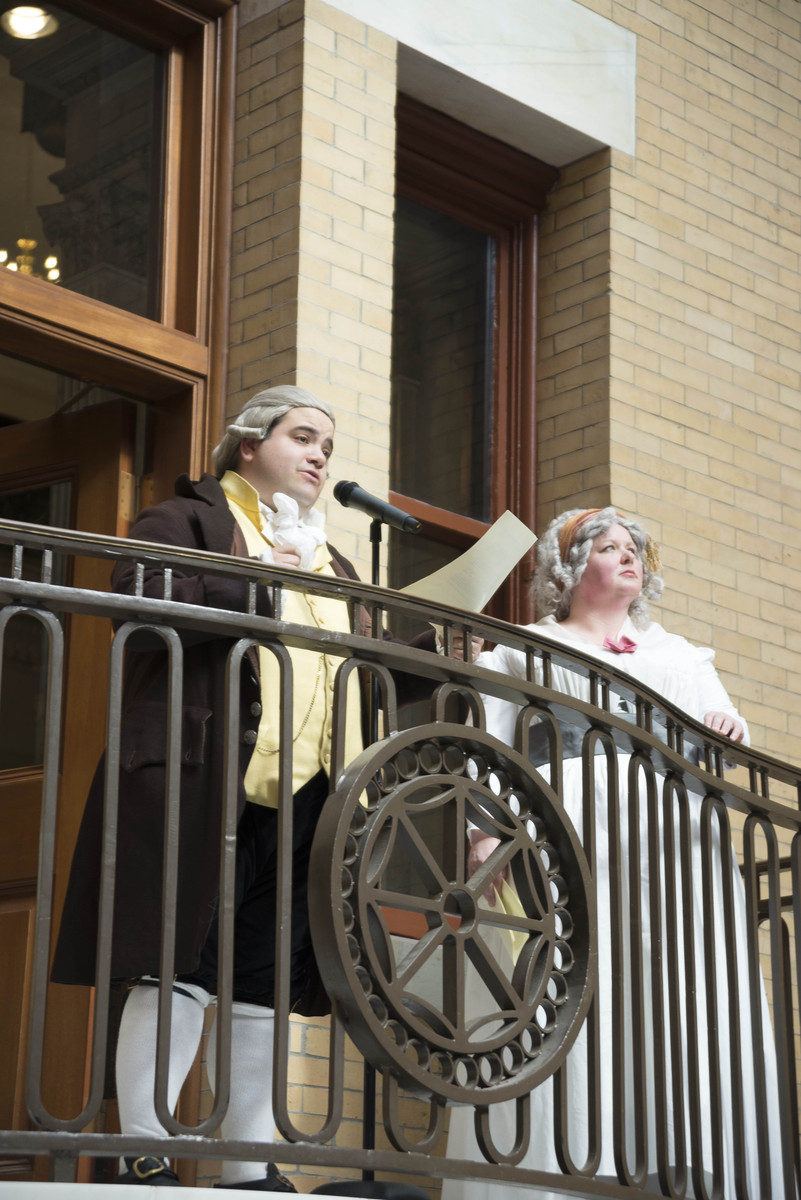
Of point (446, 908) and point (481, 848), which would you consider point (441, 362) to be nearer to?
point (481, 848)

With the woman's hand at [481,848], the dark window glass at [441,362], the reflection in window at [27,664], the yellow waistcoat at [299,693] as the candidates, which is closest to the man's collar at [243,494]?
the yellow waistcoat at [299,693]


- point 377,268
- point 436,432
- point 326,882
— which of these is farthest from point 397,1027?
point 436,432

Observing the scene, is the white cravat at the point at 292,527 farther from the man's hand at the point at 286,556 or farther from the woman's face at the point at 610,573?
the woman's face at the point at 610,573

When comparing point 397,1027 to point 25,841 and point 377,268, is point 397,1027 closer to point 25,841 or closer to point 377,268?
point 25,841

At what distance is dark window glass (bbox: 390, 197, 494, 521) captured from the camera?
277 inches

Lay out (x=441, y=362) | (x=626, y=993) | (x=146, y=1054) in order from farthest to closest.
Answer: (x=441, y=362)
(x=626, y=993)
(x=146, y=1054)

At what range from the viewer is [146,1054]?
3.56 metres

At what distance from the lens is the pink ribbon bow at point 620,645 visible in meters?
5.32

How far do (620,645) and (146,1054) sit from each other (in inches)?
88.7

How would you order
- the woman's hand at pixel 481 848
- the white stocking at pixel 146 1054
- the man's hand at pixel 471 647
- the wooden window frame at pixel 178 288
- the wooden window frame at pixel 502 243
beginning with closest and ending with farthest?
the white stocking at pixel 146 1054 → the man's hand at pixel 471 647 → the woman's hand at pixel 481 848 → the wooden window frame at pixel 178 288 → the wooden window frame at pixel 502 243

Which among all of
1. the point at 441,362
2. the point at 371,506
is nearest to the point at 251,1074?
the point at 371,506

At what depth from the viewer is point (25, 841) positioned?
18.5 ft

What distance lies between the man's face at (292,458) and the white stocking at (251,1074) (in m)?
1.24

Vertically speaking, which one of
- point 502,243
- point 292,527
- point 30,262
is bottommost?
point 292,527
